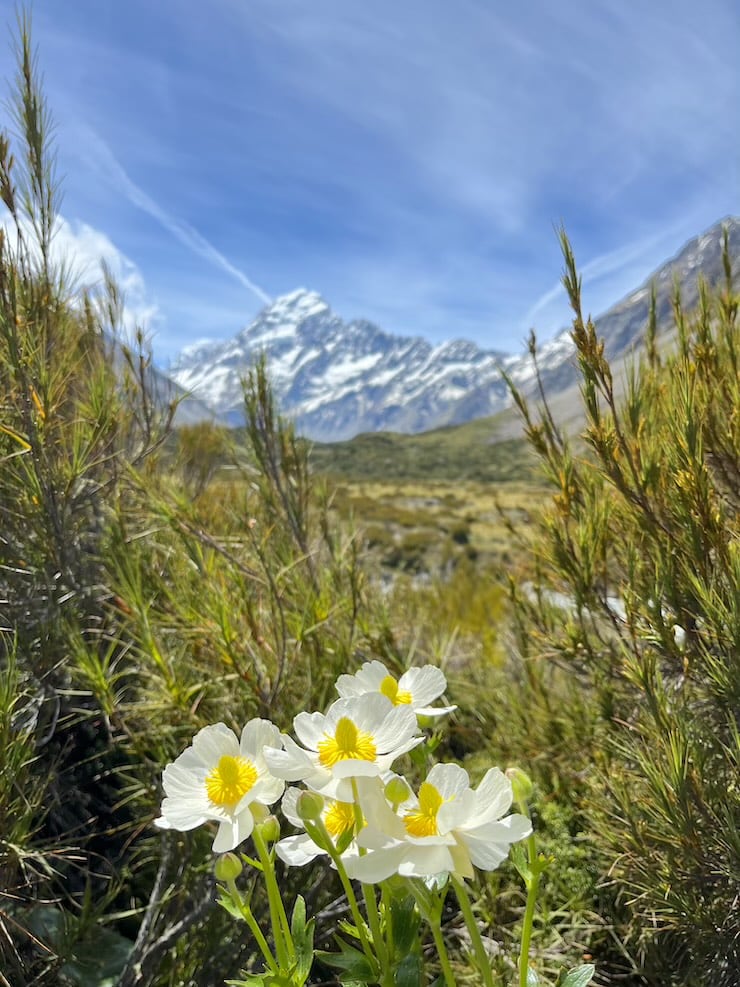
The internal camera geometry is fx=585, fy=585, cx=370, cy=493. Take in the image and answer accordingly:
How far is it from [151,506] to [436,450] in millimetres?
94297

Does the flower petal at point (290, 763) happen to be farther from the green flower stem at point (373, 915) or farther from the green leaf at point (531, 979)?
the green leaf at point (531, 979)

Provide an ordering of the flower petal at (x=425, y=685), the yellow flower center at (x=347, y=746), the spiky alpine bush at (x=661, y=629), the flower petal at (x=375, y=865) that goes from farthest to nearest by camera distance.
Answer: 1. the spiky alpine bush at (x=661, y=629)
2. the flower petal at (x=425, y=685)
3. the yellow flower center at (x=347, y=746)
4. the flower petal at (x=375, y=865)

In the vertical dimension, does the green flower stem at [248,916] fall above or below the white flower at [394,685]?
below

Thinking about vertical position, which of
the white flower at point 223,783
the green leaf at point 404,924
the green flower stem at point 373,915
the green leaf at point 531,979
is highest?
the white flower at point 223,783

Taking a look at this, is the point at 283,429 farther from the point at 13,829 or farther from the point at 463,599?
the point at 463,599

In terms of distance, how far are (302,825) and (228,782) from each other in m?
0.12

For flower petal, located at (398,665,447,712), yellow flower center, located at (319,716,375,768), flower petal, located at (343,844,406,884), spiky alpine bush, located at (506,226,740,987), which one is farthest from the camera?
spiky alpine bush, located at (506,226,740,987)

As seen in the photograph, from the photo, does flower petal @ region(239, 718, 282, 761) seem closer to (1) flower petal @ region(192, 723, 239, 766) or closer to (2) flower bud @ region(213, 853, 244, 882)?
(1) flower petal @ region(192, 723, 239, 766)

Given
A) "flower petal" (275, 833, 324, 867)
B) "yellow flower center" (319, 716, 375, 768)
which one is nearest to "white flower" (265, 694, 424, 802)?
"yellow flower center" (319, 716, 375, 768)

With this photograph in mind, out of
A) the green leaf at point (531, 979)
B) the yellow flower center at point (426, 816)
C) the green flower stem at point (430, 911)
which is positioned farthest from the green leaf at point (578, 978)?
the yellow flower center at point (426, 816)

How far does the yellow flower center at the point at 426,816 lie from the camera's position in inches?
28.5

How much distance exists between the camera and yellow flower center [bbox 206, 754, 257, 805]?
0.79m

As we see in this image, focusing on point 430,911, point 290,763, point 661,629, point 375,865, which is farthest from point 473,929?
point 661,629

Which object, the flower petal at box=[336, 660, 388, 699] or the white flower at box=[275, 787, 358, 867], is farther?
the flower petal at box=[336, 660, 388, 699]
